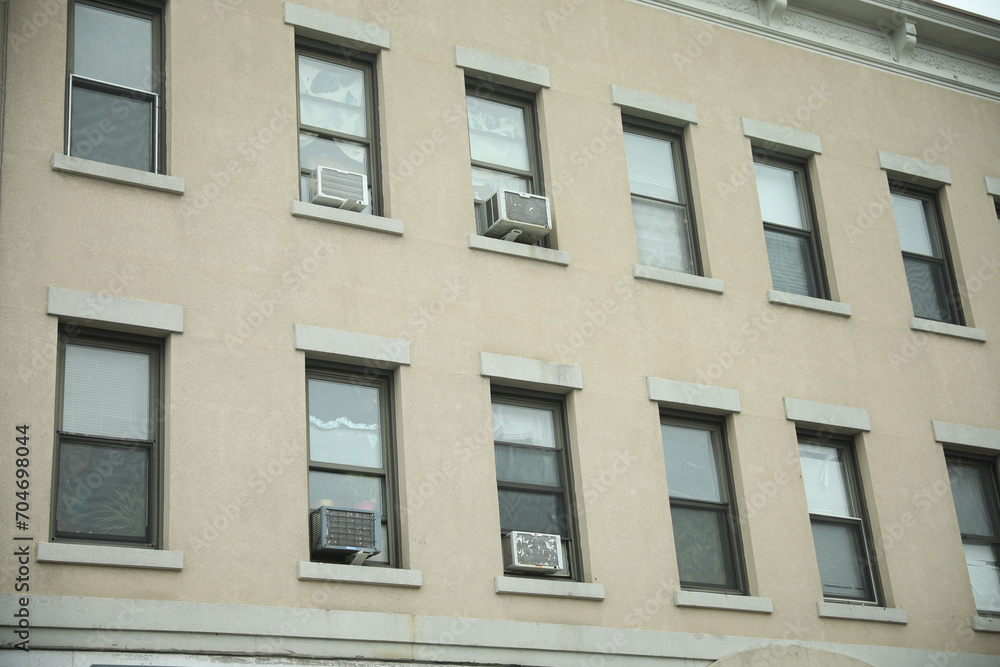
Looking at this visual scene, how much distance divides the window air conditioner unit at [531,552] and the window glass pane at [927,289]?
6355 millimetres

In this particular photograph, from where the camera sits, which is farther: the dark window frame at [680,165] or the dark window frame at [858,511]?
the dark window frame at [680,165]

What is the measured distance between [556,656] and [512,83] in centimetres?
611

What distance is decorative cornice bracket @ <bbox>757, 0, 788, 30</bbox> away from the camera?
15.6m

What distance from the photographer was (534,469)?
12156 millimetres

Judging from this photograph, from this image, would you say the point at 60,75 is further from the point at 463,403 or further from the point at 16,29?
the point at 463,403

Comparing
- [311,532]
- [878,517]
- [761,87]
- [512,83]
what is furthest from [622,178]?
[311,532]

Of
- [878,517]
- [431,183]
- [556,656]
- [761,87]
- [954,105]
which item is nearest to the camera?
[556,656]

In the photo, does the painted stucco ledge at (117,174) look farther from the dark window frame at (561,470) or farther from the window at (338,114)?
the dark window frame at (561,470)

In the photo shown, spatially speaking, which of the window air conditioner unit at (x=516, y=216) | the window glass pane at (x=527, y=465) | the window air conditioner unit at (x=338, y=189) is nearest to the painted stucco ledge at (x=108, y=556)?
the window glass pane at (x=527, y=465)

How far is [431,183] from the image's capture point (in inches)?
494

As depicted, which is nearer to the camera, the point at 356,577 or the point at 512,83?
the point at 356,577

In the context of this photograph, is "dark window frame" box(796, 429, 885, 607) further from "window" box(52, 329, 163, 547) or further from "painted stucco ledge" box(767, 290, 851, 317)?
"window" box(52, 329, 163, 547)

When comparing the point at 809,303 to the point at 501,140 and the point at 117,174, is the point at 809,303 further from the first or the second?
the point at 117,174

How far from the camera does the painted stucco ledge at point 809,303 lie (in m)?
14.0
